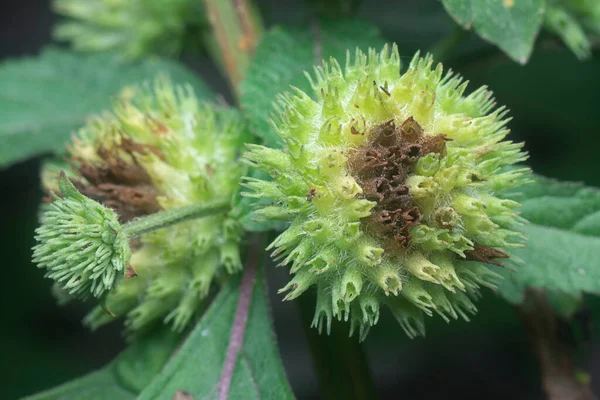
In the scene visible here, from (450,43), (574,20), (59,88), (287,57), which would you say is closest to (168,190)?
(287,57)

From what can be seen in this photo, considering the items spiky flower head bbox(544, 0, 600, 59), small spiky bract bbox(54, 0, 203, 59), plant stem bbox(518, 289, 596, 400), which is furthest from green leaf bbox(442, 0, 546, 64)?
small spiky bract bbox(54, 0, 203, 59)

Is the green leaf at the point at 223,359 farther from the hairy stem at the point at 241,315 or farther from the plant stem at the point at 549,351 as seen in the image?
the plant stem at the point at 549,351

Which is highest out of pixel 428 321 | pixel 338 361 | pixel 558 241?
pixel 428 321

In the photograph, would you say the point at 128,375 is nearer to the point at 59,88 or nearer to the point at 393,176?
the point at 393,176

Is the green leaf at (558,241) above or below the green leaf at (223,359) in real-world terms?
above

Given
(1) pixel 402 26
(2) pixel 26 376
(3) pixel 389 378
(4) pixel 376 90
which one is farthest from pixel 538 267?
(2) pixel 26 376

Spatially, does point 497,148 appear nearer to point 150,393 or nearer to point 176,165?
point 176,165

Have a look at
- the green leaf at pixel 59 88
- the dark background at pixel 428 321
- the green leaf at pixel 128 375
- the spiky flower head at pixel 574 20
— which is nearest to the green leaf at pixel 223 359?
the green leaf at pixel 128 375
